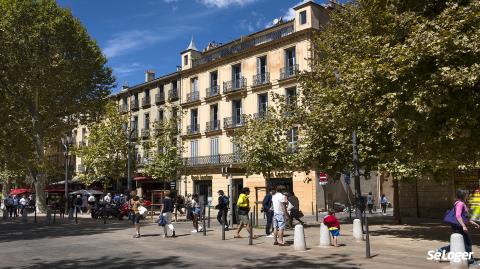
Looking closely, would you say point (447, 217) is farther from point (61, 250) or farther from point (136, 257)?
point (61, 250)

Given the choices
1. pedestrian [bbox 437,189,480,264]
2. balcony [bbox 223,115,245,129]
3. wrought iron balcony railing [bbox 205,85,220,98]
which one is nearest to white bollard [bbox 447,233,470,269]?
pedestrian [bbox 437,189,480,264]

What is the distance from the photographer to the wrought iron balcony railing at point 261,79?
1492 inches

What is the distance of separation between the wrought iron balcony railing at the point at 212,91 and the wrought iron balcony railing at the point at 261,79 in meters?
4.39

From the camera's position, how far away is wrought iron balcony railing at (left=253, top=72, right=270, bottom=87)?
37906 millimetres

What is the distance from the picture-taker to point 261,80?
38406 mm

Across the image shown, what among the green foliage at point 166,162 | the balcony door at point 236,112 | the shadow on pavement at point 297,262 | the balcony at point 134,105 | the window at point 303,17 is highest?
the window at point 303,17

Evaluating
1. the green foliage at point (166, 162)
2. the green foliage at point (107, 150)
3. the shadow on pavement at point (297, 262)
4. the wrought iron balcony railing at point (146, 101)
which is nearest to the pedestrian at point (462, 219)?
the shadow on pavement at point (297, 262)

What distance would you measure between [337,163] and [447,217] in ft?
31.7

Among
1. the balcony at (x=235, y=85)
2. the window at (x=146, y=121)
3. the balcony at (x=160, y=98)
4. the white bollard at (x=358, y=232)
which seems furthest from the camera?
the window at (x=146, y=121)

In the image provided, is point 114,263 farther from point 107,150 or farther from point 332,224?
point 107,150

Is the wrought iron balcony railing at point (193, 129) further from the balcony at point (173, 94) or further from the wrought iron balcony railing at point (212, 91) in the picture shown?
the balcony at point (173, 94)

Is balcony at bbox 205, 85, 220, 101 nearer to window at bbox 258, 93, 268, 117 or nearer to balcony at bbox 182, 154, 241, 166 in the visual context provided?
window at bbox 258, 93, 268, 117

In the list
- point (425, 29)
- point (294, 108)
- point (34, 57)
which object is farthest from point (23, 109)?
point (425, 29)

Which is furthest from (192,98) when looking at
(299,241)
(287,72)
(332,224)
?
(299,241)
